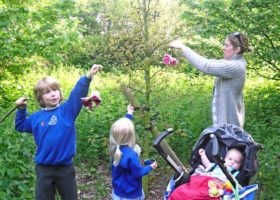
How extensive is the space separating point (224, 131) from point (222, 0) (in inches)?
127

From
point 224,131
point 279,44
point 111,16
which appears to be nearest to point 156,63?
point 111,16

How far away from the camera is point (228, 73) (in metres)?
3.96

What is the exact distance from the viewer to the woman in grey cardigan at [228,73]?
3959 mm

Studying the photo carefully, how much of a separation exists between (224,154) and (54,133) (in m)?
1.49

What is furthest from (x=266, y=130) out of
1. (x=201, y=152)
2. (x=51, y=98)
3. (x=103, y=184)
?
(x=51, y=98)

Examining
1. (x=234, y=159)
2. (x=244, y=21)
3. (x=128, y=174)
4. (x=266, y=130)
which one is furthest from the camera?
(x=244, y=21)

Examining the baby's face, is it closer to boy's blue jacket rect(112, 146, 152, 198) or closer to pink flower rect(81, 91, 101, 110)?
boy's blue jacket rect(112, 146, 152, 198)

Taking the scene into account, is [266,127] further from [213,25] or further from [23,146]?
[23,146]

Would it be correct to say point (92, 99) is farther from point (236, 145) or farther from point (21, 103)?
point (236, 145)

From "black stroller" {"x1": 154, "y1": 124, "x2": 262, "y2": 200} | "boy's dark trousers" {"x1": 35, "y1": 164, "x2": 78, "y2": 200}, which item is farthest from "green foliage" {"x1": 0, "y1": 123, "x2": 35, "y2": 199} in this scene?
"black stroller" {"x1": 154, "y1": 124, "x2": 262, "y2": 200}

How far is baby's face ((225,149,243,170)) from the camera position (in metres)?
3.53

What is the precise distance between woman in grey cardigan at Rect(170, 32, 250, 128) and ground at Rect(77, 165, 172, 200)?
1578 millimetres

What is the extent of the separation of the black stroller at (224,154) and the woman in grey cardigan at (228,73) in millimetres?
332

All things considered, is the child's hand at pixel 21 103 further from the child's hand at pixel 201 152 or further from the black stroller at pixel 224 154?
the child's hand at pixel 201 152
